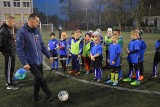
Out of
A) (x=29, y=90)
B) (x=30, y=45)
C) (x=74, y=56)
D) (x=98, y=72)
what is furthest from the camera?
(x=74, y=56)

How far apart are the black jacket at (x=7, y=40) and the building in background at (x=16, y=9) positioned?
174ft

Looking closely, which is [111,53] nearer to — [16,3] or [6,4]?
[6,4]

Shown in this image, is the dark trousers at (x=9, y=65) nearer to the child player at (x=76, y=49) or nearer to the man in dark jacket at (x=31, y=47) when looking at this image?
the man in dark jacket at (x=31, y=47)

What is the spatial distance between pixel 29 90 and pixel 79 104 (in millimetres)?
1882

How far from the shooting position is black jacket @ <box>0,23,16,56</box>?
6.77m

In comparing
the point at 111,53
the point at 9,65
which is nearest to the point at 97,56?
the point at 111,53

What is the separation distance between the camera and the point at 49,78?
8164mm

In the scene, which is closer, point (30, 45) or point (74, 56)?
point (30, 45)

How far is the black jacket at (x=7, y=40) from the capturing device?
22.2 ft

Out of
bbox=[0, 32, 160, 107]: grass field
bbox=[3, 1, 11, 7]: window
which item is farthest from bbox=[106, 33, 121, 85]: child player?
bbox=[3, 1, 11, 7]: window

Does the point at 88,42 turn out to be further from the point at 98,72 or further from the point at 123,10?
the point at 123,10

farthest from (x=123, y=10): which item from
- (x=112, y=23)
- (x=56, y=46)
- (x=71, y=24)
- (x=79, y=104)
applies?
(x=79, y=104)

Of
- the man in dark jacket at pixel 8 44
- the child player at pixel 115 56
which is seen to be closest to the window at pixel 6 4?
the man in dark jacket at pixel 8 44

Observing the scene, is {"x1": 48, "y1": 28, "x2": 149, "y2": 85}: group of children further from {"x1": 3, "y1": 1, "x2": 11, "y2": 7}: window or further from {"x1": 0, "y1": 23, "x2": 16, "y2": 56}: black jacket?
{"x1": 3, "y1": 1, "x2": 11, "y2": 7}: window
